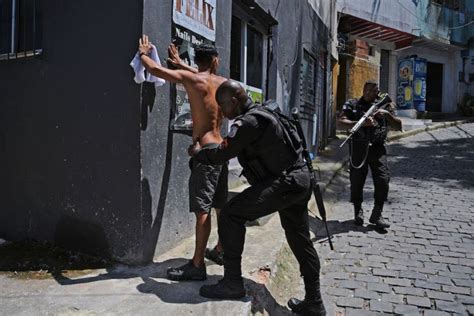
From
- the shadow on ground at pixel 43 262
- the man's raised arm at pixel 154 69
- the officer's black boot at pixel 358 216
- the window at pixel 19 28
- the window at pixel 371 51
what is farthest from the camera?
the window at pixel 371 51

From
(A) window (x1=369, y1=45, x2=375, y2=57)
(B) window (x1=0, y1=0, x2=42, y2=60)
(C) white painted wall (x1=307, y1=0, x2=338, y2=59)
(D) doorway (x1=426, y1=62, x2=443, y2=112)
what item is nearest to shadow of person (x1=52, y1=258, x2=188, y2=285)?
(B) window (x1=0, y1=0, x2=42, y2=60)

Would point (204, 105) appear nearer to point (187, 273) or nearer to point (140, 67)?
point (140, 67)

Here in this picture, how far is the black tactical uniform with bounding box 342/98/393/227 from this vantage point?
555 centimetres

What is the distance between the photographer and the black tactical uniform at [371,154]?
A: 5.55 metres

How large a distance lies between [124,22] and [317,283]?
2.55 m

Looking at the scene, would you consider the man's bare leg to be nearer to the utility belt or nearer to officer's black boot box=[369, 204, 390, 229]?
the utility belt

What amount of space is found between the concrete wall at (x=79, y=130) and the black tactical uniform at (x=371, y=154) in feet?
10.2

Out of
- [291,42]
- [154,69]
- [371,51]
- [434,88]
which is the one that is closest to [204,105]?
[154,69]

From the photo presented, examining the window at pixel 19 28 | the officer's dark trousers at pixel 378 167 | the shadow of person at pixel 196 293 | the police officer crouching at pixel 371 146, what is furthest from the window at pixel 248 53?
the shadow of person at pixel 196 293

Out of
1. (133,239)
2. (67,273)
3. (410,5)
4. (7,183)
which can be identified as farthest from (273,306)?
(410,5)

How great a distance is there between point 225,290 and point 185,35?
7.67 ft

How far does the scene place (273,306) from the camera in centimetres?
357

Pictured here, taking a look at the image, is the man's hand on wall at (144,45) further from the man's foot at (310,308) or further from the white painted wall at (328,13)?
the white painted wall at (328,13)

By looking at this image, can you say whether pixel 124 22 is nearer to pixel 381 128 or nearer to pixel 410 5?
pixel 381 128
